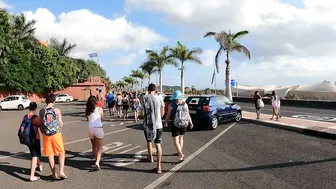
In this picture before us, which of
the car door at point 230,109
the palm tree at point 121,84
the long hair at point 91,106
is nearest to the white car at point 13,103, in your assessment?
the car door at point 230,109

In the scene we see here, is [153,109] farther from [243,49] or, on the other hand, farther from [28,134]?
[243,49]

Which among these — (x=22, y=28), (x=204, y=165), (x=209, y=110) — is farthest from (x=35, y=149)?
(x=22, y=28)

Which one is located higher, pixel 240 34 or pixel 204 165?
pixel 240 34

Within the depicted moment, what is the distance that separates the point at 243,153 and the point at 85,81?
65.7m

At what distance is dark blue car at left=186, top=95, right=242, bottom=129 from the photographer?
13.3 m

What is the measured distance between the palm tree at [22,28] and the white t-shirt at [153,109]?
5158cm

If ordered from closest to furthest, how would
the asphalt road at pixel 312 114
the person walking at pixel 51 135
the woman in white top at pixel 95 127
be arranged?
the person walking at pixel 51 135 → the woman in white top at pixel 95 127 → the asphalt road at pixel 312 114

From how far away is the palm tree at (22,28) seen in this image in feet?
172

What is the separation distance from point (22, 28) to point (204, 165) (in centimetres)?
5444

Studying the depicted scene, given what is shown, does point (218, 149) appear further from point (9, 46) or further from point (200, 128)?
point (9, 46)

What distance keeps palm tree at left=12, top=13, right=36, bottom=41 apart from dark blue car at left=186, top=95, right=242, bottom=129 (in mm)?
46519

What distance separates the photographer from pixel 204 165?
7.02m

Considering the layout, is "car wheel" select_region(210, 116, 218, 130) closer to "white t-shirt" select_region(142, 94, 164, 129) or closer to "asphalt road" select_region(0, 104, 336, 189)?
"asphalt road" select_region(0, 104, 336, 189)

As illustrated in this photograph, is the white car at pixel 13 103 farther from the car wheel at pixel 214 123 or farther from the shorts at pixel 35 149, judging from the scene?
the shorts at pixel 35 149
